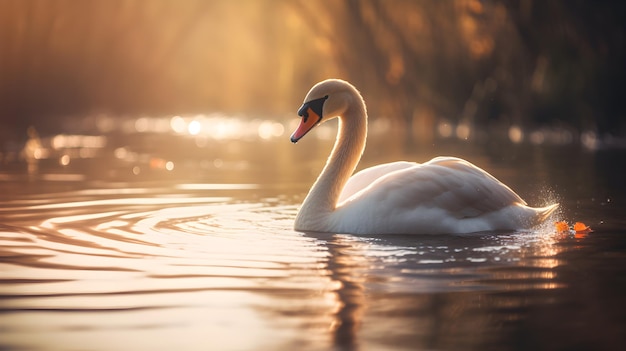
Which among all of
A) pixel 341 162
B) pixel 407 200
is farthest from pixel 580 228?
pixel 341 162

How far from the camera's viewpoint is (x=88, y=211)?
35.9 ft

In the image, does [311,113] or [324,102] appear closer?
[311,113]

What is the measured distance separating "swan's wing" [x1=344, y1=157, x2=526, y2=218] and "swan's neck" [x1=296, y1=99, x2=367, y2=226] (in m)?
0.26

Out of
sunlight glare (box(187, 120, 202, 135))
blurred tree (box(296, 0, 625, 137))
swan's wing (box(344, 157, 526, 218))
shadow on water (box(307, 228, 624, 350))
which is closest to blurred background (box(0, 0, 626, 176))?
blurred tree (box(296, 0, 625, 137))

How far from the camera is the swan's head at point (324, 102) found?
9602mm

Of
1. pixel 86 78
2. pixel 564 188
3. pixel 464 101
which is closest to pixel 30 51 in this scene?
pixel 86 78

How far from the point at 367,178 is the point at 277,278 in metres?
3.22

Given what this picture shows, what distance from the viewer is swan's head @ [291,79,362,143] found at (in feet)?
31.5

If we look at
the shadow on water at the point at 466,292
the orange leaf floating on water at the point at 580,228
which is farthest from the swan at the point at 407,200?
the orange leaf floating on water at the point at 580,228

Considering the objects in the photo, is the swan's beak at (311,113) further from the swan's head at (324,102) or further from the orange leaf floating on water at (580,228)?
the orange leaf floating on water at (580,228)

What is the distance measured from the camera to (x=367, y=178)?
32.8 ft

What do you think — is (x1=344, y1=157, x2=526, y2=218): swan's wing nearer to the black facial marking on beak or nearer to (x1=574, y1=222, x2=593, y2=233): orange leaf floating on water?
(x1=574, y1=222, x2=593, y2=233): orange leaf floating on water

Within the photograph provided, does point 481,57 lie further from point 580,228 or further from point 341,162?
point 580,228

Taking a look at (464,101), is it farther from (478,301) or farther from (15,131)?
(478,301)
